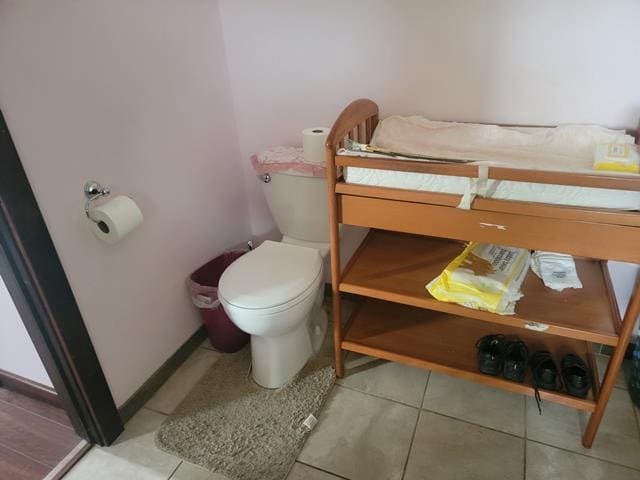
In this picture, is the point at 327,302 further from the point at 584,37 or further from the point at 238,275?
the point at 584,37

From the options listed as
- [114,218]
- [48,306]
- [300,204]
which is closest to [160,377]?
[48,306]

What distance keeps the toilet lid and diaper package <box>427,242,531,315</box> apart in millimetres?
441

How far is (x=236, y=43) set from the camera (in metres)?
1.75

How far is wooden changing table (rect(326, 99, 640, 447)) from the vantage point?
1.07 meters

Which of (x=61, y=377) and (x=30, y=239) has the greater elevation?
(x=30, y=239)

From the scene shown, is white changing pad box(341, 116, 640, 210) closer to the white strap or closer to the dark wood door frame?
the white strap

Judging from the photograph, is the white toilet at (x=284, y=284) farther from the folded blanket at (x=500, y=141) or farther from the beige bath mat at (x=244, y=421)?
the folded blanket at (x=500, y=141)

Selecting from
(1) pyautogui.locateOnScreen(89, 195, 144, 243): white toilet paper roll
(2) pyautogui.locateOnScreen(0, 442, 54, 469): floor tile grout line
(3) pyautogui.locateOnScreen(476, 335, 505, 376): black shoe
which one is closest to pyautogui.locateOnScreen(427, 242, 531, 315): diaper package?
(3) pyautogui.locateOnScreen(476, 335, 505, 376): black shoe

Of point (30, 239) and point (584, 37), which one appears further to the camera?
point (584, 37)

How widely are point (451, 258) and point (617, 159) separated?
592 millimetres

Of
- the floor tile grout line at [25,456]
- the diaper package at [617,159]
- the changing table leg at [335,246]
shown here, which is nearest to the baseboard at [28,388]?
the floor tile grout line at [25,456]

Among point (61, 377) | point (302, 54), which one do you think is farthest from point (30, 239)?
point (302, 54)

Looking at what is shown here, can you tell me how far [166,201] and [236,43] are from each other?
708 millimetres

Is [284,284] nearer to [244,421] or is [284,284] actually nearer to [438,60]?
[244,421]
